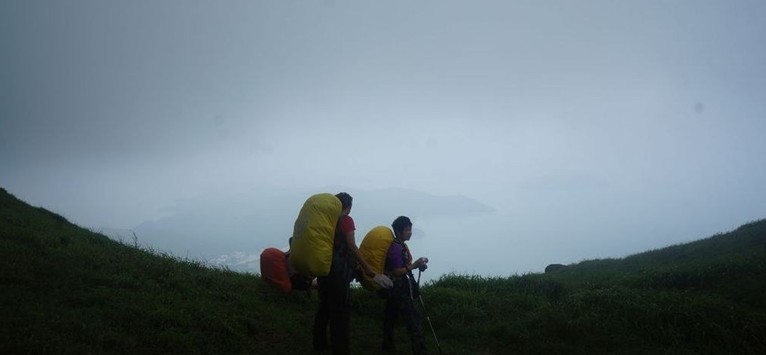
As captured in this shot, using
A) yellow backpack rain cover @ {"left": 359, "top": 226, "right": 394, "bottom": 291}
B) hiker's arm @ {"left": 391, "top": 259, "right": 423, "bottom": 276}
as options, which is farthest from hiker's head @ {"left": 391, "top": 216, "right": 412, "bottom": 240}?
hiker's arm @ {"left": 391, "top": 259, "right": 423, "bottom": 276}

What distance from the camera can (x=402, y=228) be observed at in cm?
785

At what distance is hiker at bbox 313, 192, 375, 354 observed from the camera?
271 inches

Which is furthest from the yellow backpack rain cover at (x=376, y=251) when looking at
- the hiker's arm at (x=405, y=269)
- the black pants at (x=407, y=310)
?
the black pants at (x=407, y=310)

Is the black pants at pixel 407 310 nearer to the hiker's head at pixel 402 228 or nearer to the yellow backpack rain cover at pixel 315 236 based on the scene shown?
the hiker's head at pixel 402 228

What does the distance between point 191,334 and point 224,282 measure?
348cm

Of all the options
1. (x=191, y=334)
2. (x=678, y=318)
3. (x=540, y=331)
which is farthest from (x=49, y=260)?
(x=678, y=318)

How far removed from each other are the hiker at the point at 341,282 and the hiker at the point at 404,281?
0.67 meters

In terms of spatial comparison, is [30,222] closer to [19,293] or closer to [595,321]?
[19,293]

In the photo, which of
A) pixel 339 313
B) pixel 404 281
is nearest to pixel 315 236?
pixel 339 313

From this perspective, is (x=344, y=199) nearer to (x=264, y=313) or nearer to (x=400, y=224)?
(x=400, y=224)

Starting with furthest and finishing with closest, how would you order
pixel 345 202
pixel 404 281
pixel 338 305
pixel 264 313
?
pixel 264 313
pixel 404 281
pixel 345 202
pixel 338 305

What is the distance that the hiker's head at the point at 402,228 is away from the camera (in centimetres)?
784

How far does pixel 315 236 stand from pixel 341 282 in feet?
2.73

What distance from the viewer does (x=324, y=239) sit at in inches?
264
